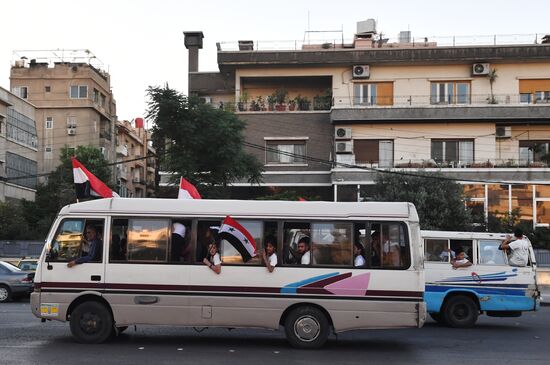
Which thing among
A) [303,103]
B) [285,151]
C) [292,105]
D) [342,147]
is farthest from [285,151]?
[342,147]

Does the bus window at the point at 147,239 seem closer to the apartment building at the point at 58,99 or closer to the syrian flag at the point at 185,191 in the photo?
the syrian flag at the point at 185,191

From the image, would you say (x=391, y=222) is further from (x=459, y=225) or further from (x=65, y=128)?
(x=65, y=128)

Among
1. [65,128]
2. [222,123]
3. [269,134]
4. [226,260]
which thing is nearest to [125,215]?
[226,260]

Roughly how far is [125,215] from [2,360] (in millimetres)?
3172

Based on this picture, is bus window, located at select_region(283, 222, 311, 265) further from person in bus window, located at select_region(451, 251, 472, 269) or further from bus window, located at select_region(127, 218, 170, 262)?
person in bus window, located at select_region(451, 251, 472, 269)

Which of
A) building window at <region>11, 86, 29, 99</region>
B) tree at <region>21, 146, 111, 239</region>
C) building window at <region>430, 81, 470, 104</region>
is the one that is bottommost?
tree at <region>21, 146, 111, 239</region>

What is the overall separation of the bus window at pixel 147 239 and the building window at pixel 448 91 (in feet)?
103

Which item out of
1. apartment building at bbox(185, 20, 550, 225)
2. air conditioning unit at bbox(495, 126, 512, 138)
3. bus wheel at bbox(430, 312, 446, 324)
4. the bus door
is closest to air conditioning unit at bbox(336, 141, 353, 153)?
apartment building at bbox(185, 20, 550, 225)

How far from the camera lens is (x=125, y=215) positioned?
12.6 m

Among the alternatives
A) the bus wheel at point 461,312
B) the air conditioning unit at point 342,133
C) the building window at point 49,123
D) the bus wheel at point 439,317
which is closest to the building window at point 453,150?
the air conditioning unit at point 342,133

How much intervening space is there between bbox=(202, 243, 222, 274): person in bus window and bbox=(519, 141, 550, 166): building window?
101 feet

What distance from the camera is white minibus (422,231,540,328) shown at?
1705 centimetres

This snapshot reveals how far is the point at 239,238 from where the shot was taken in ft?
40.8

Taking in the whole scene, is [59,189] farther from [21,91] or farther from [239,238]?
[239,238]
